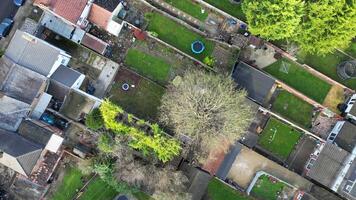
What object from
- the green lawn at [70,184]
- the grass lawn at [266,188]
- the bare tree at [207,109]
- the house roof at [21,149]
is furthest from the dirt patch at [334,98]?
the house roof at [21,149]

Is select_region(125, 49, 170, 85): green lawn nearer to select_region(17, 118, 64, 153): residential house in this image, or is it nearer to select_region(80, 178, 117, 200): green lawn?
select_region(17, 118, 64, 153): residential house

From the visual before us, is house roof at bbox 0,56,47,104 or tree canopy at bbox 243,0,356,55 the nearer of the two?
tree canopy at bbox 243,0,356,55

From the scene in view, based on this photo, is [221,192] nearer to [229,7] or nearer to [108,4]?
[229,7]

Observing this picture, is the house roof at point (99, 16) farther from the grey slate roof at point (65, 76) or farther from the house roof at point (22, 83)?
the house roof at point (22, 83)

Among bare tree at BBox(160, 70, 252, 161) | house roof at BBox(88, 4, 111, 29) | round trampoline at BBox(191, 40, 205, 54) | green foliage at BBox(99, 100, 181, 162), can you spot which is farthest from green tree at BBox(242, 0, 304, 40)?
house roof at BBox(88, 4, 111, 29)

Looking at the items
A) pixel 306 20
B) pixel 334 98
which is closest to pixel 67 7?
pixel 306 20

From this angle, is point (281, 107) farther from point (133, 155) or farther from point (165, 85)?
point (133, 155)

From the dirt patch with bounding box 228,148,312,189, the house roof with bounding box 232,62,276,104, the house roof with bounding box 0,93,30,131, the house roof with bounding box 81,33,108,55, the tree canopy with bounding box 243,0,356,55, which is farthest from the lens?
the dirt patch with bounding box 228,148,312,189
